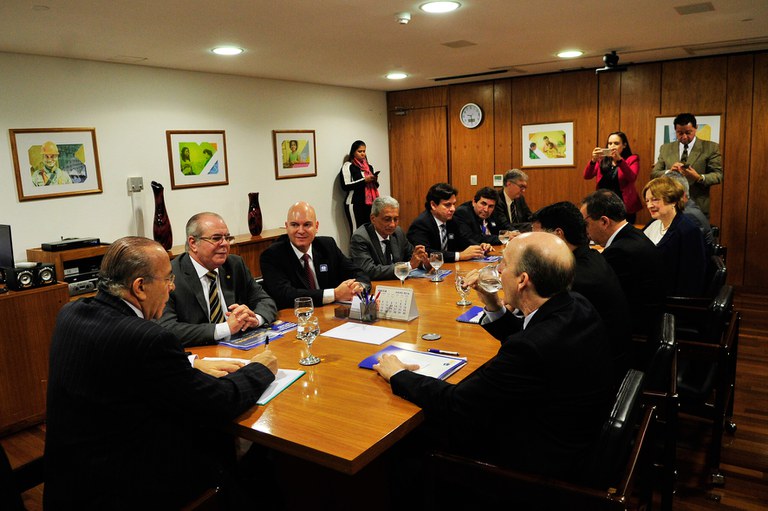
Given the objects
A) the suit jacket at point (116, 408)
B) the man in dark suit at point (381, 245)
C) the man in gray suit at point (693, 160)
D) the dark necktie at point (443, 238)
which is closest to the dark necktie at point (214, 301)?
the suit jacket at point (116, 408)

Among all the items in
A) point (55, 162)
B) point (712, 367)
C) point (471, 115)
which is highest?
point (471, 115)

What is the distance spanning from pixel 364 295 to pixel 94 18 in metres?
2.75

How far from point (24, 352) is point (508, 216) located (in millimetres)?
4654

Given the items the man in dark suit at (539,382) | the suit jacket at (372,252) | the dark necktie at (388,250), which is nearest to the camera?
the man in dark suit at (539,382)

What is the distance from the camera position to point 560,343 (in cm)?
170

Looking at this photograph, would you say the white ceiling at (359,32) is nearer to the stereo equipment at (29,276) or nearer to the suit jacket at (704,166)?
the suit jacket at (704,166)

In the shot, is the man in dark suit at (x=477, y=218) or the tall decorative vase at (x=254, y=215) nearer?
the man in dark suit at (x=477, y=218)

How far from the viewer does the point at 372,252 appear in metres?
4.21

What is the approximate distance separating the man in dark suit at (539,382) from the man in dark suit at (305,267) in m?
1.32

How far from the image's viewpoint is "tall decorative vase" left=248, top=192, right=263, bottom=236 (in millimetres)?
6703

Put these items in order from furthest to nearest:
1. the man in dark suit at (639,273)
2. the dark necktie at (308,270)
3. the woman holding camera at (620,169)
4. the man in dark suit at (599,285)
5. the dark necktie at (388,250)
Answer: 1. the woman holding camera at (620,169)
2. the dark necktie at (388,250)
3. the dark necktie at (308,270)
4. the man in dark suit at (639,273)
5. the man in dark suit at (599,285)

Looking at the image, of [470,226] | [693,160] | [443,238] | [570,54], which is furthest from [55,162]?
[693,160]

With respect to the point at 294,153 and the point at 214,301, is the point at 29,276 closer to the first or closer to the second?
the point at 214,301

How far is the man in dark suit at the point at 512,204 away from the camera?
6.12 metres
